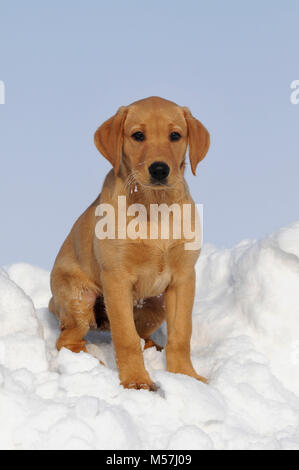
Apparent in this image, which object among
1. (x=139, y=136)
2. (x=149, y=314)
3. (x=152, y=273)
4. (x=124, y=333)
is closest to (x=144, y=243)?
(x=152, y=273)

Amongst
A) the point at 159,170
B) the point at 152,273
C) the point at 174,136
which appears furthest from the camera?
the point at 152,273

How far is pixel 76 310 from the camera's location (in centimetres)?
549

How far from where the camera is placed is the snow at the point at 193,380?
12.8 feet

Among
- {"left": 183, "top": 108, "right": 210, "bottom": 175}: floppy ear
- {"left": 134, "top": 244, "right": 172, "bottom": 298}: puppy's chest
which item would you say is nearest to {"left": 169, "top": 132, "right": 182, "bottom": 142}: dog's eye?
{"left": 183, "top": 108, "right": 210, "bottom": 175}: floppy ear

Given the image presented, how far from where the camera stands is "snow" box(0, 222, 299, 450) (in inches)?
153

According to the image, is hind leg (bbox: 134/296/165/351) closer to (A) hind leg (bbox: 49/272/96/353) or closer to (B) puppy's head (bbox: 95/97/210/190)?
(A) hind leg (bbox: 49/272/96/353)

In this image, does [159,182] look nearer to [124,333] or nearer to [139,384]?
[124,333]

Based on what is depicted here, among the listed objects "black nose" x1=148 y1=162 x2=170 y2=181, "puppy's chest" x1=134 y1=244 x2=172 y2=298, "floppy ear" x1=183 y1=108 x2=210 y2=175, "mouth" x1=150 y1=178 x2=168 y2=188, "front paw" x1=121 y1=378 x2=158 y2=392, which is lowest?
"front paw" x1=121 y1=378 x2=158 y2=392

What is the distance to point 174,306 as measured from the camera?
16.9 ft

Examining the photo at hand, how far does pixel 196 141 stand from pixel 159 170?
61 cm

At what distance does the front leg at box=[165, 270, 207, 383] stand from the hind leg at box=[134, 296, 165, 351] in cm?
43
